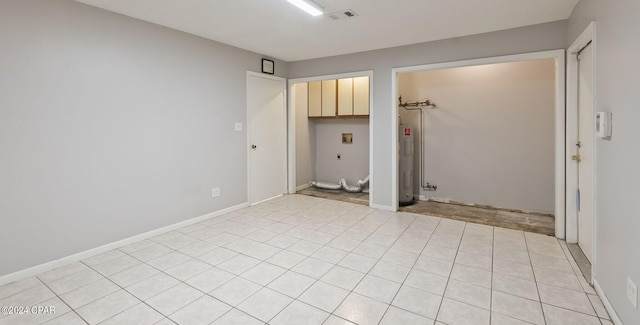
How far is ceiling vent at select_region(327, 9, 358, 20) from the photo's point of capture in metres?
3.06

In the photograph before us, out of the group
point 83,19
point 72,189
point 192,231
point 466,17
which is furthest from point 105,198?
point 466,17

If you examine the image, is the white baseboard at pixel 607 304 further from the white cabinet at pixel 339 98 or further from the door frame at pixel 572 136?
the white cabinet at pixel 339 98

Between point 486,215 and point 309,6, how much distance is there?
3682 mm

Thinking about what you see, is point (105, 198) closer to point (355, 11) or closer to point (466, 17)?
point (355, 11)

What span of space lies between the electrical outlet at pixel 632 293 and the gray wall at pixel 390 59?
2722mm

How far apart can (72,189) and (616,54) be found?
4.39 metres

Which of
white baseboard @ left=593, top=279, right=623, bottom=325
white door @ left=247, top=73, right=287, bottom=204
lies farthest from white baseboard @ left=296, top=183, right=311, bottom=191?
white baseboard @ left=593, top=279, right=623, bottom=325

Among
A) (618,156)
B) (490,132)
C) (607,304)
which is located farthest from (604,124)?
(490,132)

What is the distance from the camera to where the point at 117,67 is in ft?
10.1

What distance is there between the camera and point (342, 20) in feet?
10.9

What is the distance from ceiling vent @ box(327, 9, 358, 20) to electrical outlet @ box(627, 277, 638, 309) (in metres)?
2.98

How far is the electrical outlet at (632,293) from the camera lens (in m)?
1.58

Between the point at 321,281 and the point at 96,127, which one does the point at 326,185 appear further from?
the point at 96,127

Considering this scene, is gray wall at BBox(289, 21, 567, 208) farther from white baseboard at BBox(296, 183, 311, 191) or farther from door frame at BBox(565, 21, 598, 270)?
white baseboard at BBox(296, 183, 311, 191)
